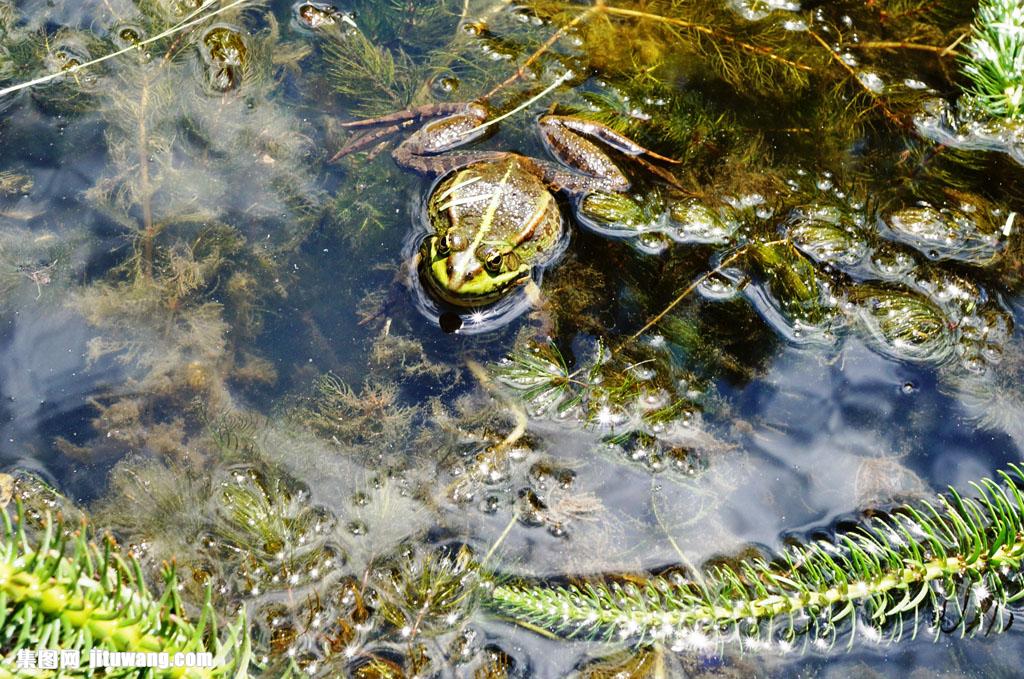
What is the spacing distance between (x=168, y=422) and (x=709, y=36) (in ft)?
13.5

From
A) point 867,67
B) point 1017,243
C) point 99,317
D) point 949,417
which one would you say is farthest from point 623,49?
point 99,317

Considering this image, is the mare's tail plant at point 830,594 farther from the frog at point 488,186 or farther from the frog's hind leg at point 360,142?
the frog's hind leg at point 360,142

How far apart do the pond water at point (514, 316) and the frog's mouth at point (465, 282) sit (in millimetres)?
38

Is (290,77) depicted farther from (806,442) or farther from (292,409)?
(806,442)

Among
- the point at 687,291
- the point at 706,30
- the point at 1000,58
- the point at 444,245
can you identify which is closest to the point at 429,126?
the point at 444,245

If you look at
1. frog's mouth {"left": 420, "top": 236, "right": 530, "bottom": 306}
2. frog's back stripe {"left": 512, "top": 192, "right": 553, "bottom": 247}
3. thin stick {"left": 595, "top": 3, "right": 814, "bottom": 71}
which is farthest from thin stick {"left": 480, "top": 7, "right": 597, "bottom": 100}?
frog's mouth {"left": 420, "top": 236, "right": 530, "bottom": 306}

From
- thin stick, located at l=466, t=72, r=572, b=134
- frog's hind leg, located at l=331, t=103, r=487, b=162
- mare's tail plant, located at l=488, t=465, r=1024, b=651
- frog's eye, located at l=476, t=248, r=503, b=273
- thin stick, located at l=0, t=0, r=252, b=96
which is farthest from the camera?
thin stick, located at l=466, t=72, r=572, b=134

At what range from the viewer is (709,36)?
187 inches

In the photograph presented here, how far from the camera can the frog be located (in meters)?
4.02

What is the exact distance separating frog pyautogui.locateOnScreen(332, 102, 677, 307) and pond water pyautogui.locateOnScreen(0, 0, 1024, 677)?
27mm

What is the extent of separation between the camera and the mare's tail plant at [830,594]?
10.4 feet

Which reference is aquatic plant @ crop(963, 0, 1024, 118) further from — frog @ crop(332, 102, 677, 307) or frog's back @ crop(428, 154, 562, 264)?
frog's back @ crop(428, 154, 562, 264)

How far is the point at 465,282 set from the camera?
393cm

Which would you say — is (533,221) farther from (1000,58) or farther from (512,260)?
(1000,58)
